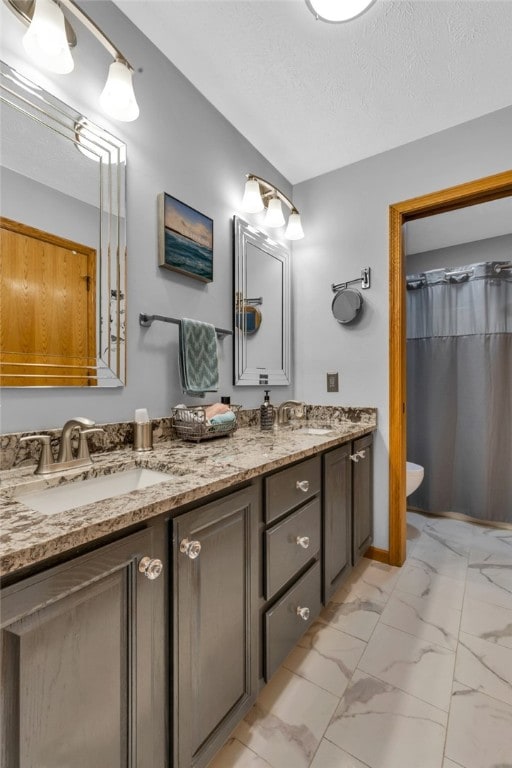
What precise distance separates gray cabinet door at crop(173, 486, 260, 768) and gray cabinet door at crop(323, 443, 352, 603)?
1.84 ft

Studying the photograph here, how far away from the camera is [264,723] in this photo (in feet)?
3.62

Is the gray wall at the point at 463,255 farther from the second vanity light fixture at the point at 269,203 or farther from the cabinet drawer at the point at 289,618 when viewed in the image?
the cabinet drawer at the point at 289,618

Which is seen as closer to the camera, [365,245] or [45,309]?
[45,309]

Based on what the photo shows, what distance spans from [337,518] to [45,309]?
4.87 ft

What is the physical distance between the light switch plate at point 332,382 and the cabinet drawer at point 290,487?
946mm

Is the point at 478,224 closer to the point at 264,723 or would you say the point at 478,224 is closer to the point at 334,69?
the point at 334,69

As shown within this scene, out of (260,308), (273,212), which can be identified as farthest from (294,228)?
(260,308)

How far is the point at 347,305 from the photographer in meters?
2.21

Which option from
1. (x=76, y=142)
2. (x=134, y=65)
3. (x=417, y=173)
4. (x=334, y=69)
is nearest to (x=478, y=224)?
(x=417, y=173)

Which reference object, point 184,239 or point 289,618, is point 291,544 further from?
point 184,239

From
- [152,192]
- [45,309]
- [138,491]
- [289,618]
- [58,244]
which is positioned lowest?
[289,618]

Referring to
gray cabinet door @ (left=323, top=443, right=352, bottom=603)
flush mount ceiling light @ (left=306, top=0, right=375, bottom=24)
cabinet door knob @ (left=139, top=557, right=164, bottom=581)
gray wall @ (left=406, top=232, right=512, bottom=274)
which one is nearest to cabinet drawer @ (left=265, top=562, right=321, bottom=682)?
gray cabinet door @ (left=323, top=443, right=352, bottom=603)

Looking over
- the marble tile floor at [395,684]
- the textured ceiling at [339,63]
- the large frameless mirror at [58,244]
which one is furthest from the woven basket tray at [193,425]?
the textured ceiling at [339,63]

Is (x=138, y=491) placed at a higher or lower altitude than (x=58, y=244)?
lower
